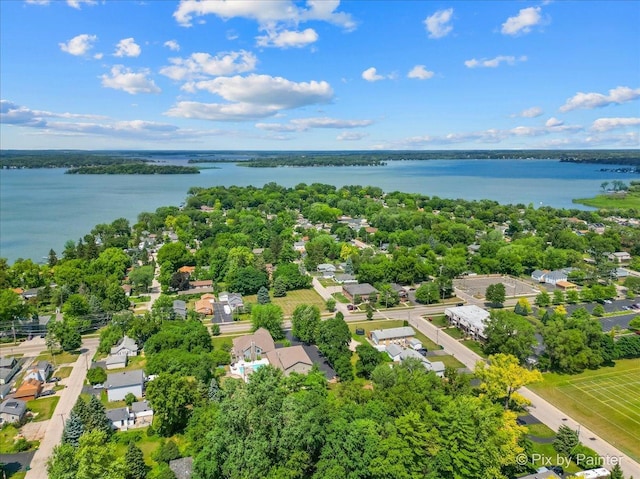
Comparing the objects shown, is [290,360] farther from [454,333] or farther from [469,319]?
[469,319]

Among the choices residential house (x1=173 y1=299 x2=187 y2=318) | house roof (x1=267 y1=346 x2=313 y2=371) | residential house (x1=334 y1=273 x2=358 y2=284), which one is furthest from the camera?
residential house (x1=334 y1=273 x2=358 y2=284)

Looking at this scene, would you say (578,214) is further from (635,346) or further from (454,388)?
(454,388)

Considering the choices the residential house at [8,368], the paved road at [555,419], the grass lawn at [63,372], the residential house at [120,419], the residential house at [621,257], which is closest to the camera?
the paved road at [555,419]

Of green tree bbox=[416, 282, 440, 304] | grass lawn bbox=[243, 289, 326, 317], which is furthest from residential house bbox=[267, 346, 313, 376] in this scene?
green tree bbox=[416, 282, 440, 304]

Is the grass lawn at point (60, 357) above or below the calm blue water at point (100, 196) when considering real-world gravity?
below

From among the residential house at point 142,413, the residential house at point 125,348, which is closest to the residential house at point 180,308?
the residential house at point 125,348

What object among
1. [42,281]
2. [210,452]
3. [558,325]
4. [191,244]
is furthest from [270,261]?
[210,452]

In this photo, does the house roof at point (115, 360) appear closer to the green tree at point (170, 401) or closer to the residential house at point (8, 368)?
the residential house at point (8, 368)

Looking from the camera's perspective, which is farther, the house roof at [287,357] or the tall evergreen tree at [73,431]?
the house roof at [287,357]

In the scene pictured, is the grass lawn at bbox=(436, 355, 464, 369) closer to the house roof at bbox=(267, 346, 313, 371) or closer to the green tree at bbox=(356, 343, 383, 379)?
the green tree at bbox=(356, 343, 383, 379)
